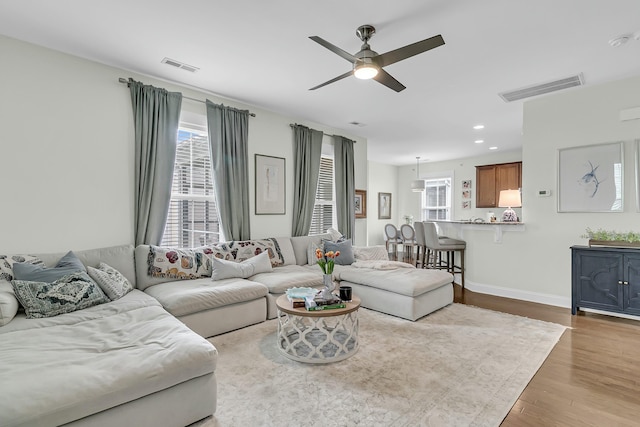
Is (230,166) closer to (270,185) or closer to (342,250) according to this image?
(270,185)

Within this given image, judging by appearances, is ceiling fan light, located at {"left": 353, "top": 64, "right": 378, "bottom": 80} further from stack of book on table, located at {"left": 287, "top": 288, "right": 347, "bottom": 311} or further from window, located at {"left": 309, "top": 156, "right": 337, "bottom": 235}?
window, located at {"left": 309, "top": 156, "right": 337, "bottom": 235}

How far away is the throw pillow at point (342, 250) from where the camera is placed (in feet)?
15.2

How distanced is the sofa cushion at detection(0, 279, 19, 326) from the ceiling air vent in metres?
5.33

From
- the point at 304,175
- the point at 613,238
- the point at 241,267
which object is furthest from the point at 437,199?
the point at 241,267

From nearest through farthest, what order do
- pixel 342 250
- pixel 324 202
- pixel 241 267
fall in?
pixel 241 267, pixel 342 250, pixel 324 202

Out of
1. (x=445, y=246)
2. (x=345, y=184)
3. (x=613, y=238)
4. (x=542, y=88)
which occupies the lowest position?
(x=445, y=246)

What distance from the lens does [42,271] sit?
2.52 m

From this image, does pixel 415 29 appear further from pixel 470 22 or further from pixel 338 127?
pixel 338 127

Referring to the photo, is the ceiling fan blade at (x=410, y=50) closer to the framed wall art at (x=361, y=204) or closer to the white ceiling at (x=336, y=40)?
the white ceiling at (x=336, y=40)

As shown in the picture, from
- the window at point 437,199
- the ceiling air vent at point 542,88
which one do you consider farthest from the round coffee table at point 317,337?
the window at point 437,199

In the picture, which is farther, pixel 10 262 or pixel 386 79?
pixel 386 79

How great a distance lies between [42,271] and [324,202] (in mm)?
4062

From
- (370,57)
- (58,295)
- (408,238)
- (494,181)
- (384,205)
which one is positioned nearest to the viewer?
(58,295)

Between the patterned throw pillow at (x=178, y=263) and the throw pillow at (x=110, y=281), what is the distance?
0.35 m
